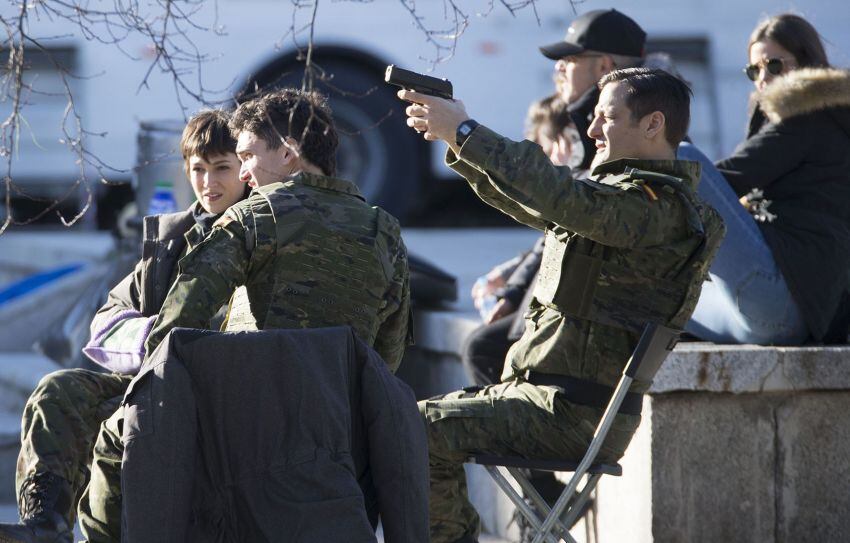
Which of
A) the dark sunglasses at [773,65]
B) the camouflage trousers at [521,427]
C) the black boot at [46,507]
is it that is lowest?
the black boot at [46,507]

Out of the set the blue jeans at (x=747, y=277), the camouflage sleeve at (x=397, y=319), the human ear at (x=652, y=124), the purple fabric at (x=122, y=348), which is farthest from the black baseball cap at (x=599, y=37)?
the purple fabric at (x=122, y=348)

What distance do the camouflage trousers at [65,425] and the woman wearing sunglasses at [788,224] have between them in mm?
2046

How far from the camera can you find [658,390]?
4059 mm

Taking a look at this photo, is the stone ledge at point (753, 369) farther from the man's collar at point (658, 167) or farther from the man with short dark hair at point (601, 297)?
the man's collar at point (658, 167)

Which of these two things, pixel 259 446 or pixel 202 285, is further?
pixel 202 285

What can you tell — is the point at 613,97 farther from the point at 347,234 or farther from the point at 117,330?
the point at 117,330

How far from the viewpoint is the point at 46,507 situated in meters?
3.40

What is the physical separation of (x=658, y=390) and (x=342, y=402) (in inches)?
60.6

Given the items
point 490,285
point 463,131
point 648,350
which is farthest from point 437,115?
point 490,285

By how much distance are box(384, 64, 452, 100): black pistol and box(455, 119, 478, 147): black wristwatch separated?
0.10 metres

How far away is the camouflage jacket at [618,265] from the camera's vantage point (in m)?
3.24

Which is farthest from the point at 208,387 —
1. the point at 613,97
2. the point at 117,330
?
the point at 613,97

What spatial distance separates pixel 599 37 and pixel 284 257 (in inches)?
90.8

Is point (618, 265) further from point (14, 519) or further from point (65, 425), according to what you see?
point (14, 519)
